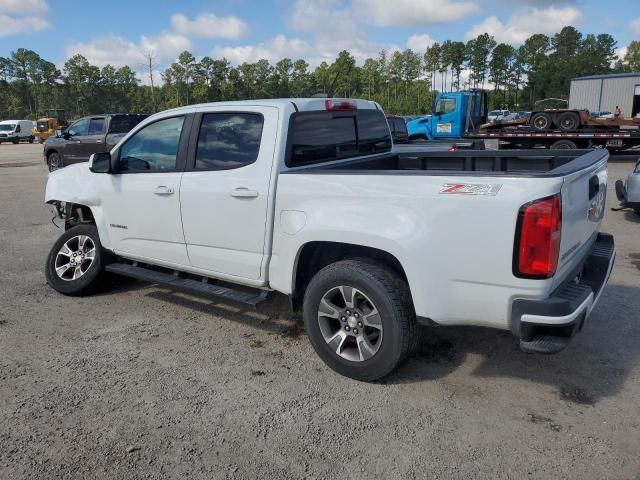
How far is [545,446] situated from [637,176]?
7.06m

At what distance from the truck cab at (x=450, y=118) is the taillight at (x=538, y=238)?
18.8m

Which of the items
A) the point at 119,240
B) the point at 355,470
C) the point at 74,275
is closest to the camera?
the point at 355,470

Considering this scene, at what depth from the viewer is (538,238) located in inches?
113

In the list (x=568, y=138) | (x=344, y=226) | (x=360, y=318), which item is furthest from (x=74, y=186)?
(x=568, y=138)

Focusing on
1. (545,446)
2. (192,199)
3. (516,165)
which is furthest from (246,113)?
(545,446)

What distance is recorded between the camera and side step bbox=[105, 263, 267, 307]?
13.6ft

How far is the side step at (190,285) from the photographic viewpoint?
414cm

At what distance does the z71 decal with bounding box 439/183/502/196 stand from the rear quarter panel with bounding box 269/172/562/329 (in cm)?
2

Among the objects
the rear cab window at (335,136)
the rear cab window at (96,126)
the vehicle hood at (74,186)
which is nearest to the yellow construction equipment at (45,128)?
the rear cab window at (96,126)

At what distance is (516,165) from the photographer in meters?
4.70

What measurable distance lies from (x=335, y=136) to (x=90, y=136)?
13.7 meters

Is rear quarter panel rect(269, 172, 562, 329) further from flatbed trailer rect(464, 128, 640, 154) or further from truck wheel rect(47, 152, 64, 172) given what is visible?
flatbed trailer rect(464, 128, 640, 154)

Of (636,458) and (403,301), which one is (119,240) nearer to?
(403,301)

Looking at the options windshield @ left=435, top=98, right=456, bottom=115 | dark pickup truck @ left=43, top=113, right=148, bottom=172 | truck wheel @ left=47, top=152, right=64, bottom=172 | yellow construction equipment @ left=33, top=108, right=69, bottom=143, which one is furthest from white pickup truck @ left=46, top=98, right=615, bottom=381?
yellow construction equipment @ left=33, top=108, right=69, bottom=143
